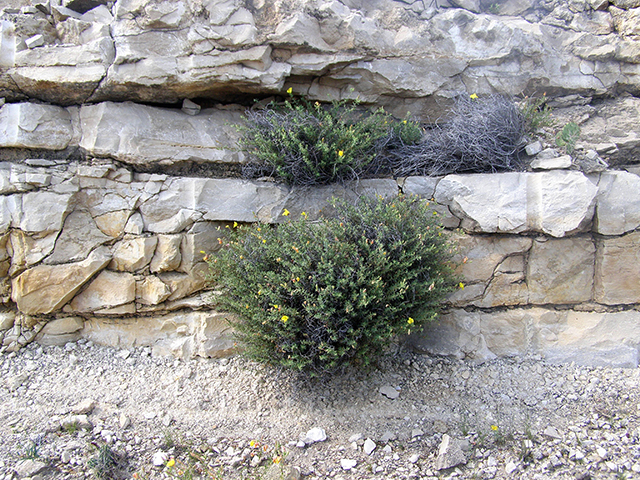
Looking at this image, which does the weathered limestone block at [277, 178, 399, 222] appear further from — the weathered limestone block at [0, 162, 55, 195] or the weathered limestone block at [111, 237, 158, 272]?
the weathered limestone block at [0, 162, 55, 195]

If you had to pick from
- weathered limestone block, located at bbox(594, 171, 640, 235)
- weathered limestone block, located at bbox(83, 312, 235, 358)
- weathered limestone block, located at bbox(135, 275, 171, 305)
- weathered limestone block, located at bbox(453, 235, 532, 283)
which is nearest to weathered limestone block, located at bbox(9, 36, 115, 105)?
weathered limestone block, located at bbox(135, 275, 171, 305)

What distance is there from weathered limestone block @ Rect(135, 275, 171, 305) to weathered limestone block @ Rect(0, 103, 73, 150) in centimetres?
161

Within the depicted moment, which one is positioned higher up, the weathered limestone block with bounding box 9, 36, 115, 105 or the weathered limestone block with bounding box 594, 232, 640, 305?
the weathered limestone block with bounding box 9, 36, 115, 105

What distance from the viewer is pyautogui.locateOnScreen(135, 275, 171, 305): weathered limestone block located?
4078 millimetres

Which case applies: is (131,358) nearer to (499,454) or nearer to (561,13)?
(499,454)

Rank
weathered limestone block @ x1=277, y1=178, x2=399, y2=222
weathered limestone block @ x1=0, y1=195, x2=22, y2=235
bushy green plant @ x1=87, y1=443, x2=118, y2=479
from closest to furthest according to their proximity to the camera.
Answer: bushy green plant @ x1=87, y1=443, x2=118, y2=479 < weathered limestone block @ x1=0, y1=195, x2=22, y2=235 < weathered limestone block @ x1=277, y1=178, x2=399, y2=222

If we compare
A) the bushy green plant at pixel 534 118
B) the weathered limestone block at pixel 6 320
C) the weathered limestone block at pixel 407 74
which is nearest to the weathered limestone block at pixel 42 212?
the weathered limestone block at pixel 6 320

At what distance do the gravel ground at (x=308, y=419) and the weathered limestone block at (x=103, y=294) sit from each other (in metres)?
0.44

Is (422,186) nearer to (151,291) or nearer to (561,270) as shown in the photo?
(561,270)

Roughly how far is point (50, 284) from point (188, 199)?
5.03 ft

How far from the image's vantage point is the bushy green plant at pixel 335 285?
130 inches

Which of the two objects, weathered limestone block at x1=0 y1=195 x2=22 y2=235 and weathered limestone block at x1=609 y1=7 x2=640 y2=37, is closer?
weathered limestone block at x1=0 y1=195 x2=22 y2=235

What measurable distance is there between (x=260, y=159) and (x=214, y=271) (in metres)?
1.31

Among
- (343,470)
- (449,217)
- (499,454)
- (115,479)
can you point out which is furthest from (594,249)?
(115,479)
